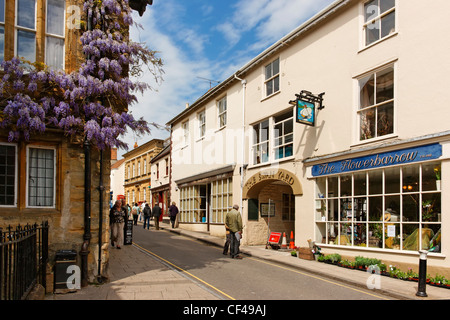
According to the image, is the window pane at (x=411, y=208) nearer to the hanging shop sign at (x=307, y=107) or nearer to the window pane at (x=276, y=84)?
the hanging shop sign at (x=307, y=107)

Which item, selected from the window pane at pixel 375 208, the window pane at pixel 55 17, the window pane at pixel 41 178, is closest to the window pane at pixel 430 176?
the window pane at pixel 375 208

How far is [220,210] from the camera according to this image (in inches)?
781

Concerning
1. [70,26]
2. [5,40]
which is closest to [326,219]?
[70,26]

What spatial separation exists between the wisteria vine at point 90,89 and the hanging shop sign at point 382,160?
6.29m

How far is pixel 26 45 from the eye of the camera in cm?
818

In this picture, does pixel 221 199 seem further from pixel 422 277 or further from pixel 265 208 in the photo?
pixel 422 277

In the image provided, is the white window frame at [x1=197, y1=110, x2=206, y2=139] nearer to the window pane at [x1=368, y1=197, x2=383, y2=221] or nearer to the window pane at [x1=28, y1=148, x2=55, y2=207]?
the window pane at [x1=368, y1=197, x2=383, y2=221]

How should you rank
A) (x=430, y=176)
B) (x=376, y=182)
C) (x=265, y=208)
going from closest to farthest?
(x=430, y=176)
(x=376, y=182)
(x=265, y=208)

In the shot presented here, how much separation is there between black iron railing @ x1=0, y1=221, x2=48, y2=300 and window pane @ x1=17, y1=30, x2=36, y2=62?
358 cm

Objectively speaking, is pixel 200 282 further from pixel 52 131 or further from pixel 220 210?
pixel 220 210

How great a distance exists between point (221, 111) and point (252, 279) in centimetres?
1261

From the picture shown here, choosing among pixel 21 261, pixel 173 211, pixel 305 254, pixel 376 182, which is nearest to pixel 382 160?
pixel 376 182

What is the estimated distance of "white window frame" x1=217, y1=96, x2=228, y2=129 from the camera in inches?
786

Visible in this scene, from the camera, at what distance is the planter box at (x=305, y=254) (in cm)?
1265
